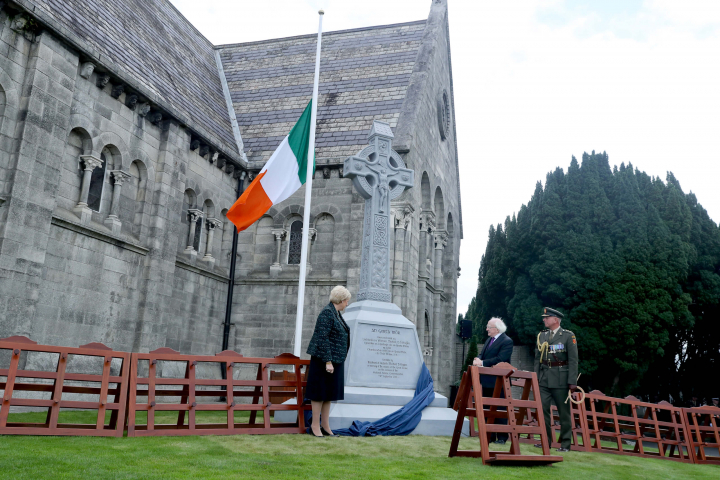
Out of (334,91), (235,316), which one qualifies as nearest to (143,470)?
(235,316)

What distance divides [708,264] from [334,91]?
1966cm

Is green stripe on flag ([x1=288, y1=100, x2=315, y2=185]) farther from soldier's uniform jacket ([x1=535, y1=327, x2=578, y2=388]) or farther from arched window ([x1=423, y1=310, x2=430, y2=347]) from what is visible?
arched window ([x1=423, y1=310, x2=430, y2=347])

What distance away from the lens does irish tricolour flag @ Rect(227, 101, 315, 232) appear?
14.0 m

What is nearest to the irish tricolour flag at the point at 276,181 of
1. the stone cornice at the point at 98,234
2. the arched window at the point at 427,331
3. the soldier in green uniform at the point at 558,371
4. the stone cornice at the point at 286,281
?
the stone cornice at the point at 98,234

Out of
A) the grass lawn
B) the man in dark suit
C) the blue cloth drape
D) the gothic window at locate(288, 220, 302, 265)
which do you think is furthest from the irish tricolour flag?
the grass lawn

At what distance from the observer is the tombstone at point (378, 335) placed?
9.40 m

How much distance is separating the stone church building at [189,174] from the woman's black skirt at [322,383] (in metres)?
6.82

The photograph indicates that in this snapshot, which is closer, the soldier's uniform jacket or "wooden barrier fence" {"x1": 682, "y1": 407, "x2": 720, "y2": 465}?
the soldier's uniform jacket

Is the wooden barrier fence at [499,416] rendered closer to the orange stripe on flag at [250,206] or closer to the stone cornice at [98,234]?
the orange stripe on flag at [250,206]

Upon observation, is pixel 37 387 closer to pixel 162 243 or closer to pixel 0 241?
pixel 0 241

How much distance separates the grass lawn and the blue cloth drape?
0.36m

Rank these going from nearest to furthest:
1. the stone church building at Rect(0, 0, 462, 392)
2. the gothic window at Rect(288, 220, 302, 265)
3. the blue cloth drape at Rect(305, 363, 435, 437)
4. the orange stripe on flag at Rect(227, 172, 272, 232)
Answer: the blue cloth drape at Rect(305, 363, 435, 437), the stone church building at Rect(0, 0, 462, 392), the orange stripe on flag at Rect(227, 172, 272, 232), the gothic window at Rect(288, 220, 302, 265)

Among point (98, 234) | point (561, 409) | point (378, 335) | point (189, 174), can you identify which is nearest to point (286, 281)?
point (189, 174)

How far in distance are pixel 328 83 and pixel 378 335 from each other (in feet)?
48.6
